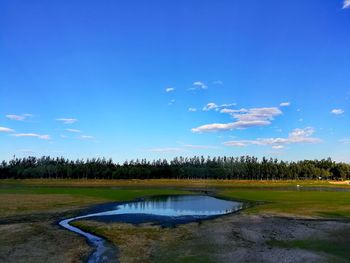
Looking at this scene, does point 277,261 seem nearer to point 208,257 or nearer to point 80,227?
point 208,257

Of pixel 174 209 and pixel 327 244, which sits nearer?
pixel 327 244

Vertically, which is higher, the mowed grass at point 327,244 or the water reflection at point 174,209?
the water reflection at point 174,209

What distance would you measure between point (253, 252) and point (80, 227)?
63.9 feet

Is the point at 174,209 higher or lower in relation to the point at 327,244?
higher

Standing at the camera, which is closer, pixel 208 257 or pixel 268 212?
pixel 208 257

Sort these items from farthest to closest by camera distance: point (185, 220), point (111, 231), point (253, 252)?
point (185, 220) → point (111, 231) → point (253, 252)

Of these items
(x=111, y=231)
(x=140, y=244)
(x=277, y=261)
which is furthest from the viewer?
(x=111, y=231)

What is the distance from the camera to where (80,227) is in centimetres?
3941

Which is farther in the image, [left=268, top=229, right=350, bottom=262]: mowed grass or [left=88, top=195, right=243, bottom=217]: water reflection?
[left=88, top=195, right=243, bottom=217]: water reflection

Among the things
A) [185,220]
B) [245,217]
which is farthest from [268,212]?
[185,220]

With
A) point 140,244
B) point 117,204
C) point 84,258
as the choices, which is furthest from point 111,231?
point 117,204

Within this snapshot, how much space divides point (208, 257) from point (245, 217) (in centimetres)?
2183

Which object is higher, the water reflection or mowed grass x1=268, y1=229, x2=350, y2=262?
the water reflection

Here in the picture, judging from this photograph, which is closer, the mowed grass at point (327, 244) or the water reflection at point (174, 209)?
the mowed grass at point (327, 244)
